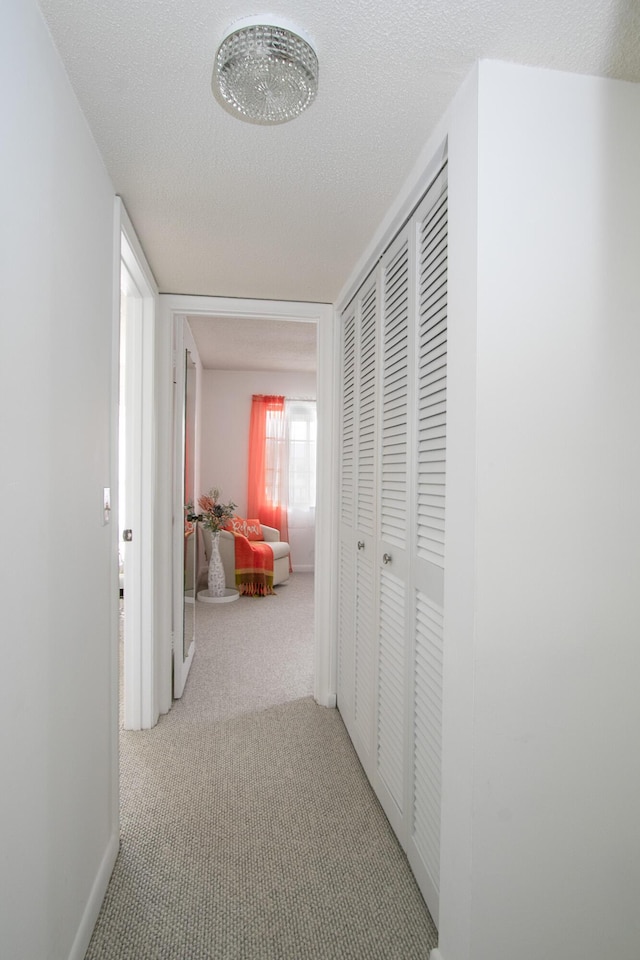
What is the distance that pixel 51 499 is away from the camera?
45.9 inches

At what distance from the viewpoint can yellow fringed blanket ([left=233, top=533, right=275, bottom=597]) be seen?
207 inches

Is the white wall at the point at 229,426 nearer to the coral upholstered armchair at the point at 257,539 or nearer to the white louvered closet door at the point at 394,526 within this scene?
the coral upholstered armchair at the point at 257,539

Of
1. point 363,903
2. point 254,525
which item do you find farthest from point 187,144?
point 254,525

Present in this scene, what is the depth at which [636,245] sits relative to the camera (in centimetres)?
120

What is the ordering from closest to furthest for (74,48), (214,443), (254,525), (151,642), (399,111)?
1. (74,48)
2. (399,111)
3. (151,642)
4. (254,525)
5. (214,443)

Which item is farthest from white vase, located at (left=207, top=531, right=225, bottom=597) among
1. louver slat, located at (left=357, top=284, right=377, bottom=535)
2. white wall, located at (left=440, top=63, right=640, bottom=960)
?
white wall, located at (left=440, top=63, right=640, bottom=960)

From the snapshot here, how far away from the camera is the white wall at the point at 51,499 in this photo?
0.95 meters

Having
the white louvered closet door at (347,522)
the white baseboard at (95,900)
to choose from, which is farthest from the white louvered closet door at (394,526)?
the white baseboard at (95,900)

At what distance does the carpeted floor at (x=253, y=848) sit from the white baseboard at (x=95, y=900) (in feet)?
0.10

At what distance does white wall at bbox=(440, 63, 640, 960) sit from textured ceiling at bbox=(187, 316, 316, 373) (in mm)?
2737

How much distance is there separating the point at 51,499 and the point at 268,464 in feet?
17.0

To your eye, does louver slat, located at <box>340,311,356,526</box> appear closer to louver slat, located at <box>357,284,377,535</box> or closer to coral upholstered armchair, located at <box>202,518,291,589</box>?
louver slat, located at <box>357,284,377,535</box>

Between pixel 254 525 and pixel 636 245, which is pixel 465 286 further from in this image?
pixel 254 525

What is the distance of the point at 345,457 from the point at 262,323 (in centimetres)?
204
